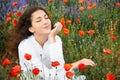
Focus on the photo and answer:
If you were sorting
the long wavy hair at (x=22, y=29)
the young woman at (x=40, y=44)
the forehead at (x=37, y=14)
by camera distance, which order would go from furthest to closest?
the long wavy hair at (x=22, y=29)
the forehead at (x=37, y=14)
the young woman at (x=40, y=44)

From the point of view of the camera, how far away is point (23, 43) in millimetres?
3807

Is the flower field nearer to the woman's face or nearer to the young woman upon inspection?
the young woman

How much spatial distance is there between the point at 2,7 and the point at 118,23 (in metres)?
1.81

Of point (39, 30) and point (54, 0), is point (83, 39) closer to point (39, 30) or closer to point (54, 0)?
point (39, 30)

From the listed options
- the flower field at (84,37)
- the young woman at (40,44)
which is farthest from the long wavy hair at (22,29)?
the flower field at (84,37)

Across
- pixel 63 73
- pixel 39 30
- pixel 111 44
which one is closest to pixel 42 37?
pixel 39 30

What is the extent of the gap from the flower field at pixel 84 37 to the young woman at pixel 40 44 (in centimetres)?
14

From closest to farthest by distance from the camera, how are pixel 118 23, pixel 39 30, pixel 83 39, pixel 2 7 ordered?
pixel 39 30
pixel 83 39
pixel 118 23
pixel 2 7

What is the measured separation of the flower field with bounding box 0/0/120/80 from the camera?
386 cm

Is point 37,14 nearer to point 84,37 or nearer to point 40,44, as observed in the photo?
point 40,44

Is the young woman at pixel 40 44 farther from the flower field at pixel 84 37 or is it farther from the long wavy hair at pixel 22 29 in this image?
the flower field at pixel 84 37

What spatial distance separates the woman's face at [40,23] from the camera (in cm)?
373

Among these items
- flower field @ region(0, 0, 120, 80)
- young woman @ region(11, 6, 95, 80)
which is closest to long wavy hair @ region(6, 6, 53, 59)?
young woman @ region(11, 6, 95, 80)

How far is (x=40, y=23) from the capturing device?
376cm
